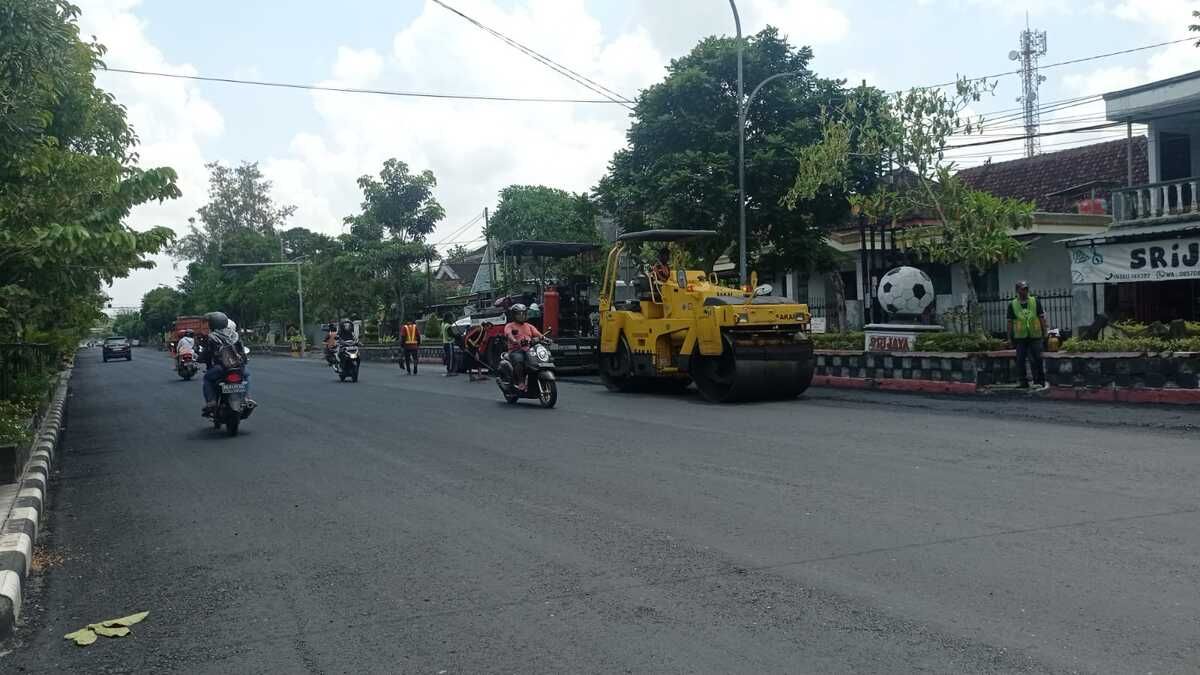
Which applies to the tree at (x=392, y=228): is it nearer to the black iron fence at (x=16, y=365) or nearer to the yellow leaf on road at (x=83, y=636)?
the black iron fence at (x=16, y=365)

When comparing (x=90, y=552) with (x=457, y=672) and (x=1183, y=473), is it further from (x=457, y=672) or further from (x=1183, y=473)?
(x=1183, y=473)

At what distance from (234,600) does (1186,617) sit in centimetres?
452

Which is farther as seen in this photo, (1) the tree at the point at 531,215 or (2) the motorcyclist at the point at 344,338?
(1) the tree at the point at 531,215

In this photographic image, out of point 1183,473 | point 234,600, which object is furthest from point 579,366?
point 234,600

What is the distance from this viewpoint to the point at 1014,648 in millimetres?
3893

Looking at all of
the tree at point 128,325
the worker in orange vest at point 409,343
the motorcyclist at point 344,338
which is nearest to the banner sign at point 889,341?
the motorcyclist at point 344,338

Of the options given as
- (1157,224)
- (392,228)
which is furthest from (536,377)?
(392,228)

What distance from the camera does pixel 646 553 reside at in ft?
18.5

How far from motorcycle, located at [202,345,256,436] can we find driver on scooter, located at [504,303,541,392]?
425 centimetres

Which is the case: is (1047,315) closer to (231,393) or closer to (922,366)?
(922,366)

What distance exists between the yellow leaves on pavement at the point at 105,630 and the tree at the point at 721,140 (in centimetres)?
1779

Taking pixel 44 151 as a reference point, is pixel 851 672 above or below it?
below

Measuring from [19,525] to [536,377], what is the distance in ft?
29.4

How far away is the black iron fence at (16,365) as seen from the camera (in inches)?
539
